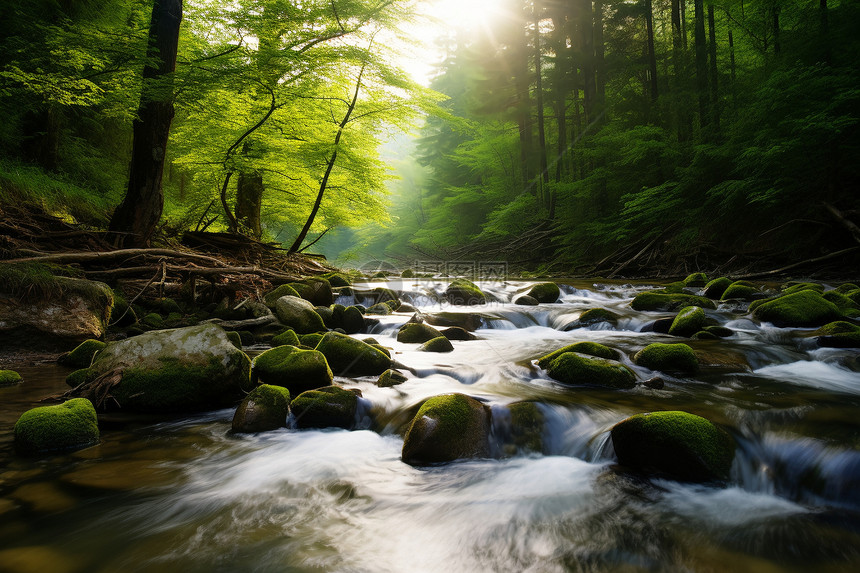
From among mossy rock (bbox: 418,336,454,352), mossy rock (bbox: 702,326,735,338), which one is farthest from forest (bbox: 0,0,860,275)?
mossy rock (bbox: 702,326,735,338)

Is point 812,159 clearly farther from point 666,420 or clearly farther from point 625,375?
point 666,420

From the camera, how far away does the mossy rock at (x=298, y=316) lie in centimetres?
585

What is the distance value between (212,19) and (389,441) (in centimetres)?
799

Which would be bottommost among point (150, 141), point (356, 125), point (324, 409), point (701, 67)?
point (324, 409)

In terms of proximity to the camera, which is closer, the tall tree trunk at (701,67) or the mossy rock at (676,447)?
the mossy rock at (676,447)

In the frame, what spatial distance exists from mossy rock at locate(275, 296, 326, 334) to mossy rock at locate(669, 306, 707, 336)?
5.17m

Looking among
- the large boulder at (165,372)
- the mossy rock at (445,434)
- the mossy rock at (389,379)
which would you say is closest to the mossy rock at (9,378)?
the large boulder at (165,372)

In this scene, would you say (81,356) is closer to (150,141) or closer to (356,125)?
(150,141)

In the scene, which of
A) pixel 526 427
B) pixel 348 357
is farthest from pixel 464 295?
pixel 526 427

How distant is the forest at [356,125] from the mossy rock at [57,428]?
4.08 metres

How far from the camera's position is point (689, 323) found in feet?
19.0

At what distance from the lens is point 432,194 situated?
3731 centimetres

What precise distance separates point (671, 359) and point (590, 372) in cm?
95

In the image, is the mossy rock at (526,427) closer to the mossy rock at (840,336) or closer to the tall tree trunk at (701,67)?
the mossy rock at (840,336)
